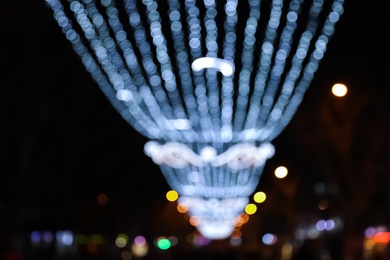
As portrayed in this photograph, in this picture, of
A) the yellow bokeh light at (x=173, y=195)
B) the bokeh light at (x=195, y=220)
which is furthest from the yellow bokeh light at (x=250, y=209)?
the yellow bokeh light at (x=173, y=195)

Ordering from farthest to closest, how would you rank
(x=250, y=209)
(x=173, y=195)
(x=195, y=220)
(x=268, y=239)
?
(x=195, y=220), (x=250, y=209), (x=268, y=239), (x=173, y=195)

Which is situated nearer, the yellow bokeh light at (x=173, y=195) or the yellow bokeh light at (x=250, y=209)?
the yellow bokeh light at (x=173, y=195)

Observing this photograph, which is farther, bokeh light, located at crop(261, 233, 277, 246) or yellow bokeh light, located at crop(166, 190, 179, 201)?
yellow bokeh light, located at crop(166, 190, 179, 201)

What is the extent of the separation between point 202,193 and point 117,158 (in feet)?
15.9

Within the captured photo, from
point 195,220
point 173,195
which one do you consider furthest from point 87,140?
point 195,220

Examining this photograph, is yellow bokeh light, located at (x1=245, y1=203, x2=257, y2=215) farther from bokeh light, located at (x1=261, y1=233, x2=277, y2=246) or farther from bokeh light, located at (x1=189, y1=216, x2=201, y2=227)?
bokeh light, located at (x1=189, y1=216, x2=201, y2=227)

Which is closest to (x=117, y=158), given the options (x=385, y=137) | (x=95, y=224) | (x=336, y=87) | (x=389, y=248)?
(x=95, y=224)

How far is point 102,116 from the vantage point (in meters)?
48.7

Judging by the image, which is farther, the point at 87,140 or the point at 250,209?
the point at 250,209

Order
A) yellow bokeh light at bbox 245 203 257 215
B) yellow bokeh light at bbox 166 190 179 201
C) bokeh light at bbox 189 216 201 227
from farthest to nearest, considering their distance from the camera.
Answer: bokeh light at bbox 189 216 201 227, yellow bokeh light at bbox 245 203 257 215, yellow bokeh light at bbox 166 190 179 201

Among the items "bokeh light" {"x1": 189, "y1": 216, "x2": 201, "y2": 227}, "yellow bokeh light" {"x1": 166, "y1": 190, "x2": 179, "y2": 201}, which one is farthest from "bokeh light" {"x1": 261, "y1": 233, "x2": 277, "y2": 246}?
"yellow bokeh light" {"x1": 166, "y1": 190, "x2": 179, "y2": 201}

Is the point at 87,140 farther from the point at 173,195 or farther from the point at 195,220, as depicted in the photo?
the point at 195,220

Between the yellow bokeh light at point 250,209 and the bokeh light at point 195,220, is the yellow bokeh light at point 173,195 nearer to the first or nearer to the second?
the bokeh light at point 195,220

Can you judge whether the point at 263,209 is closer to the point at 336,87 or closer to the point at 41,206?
the point at 41,206
